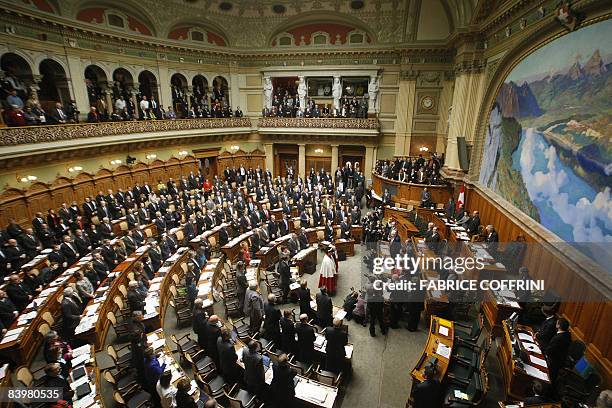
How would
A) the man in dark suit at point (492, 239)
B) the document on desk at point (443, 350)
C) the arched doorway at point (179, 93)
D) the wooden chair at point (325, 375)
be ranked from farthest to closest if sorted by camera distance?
1. the arched doorway at point (179, 93)
2. the man in dark suit at point (492, 239)
3. the wooden chair at point (325, 375)
4. the document on desk at point (443, 350)

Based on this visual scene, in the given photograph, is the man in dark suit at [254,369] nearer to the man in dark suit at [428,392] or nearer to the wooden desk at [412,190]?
the man in dark suit at [428,392]

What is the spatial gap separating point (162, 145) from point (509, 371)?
1974 centimetres

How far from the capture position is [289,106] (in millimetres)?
23047

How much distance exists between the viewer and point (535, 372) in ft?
17.6

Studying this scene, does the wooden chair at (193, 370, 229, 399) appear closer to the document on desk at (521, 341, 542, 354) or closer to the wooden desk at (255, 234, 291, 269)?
the wooden desk at (255, 234, 291, 269)

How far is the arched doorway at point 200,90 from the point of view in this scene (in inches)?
888

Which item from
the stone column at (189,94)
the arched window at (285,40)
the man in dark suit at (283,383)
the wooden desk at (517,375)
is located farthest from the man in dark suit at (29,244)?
the arched window at (285,40)

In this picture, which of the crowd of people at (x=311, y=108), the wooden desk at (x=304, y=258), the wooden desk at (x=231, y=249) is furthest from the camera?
the crowd of people at (x=311, y=108)

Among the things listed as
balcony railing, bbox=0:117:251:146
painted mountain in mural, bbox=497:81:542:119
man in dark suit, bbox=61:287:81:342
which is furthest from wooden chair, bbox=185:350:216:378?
balcony railing, bbox=0:117:251:146

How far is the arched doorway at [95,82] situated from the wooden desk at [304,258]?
14.4m

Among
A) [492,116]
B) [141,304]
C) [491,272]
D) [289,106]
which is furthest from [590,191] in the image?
[289,106]

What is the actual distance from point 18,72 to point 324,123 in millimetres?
16180

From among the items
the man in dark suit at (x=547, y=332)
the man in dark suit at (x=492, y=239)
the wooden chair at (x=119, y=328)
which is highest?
the man in dark suit at (x=492, y=239)

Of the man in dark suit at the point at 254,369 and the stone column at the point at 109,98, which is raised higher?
the stone column at the point at 109,98
